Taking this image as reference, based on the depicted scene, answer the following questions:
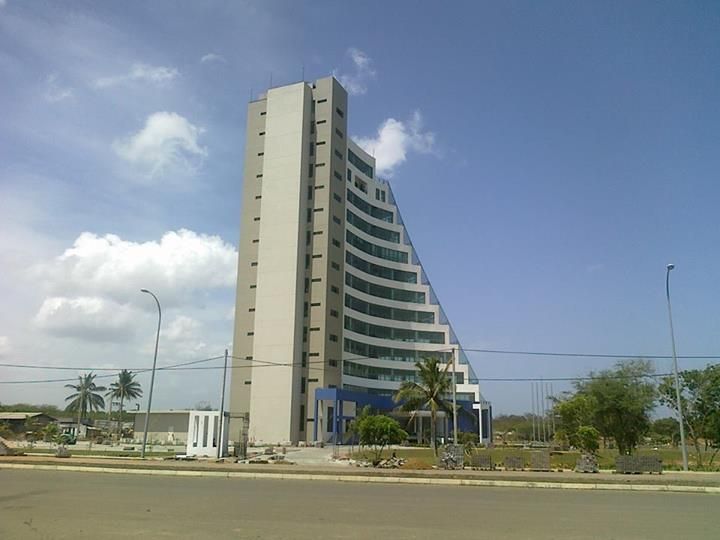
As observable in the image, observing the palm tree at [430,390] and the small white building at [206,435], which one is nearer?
the small white building at [206,435]

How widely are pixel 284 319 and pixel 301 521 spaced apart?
6385cm

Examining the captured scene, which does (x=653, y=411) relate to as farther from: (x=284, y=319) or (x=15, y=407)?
(x=15, y=407)

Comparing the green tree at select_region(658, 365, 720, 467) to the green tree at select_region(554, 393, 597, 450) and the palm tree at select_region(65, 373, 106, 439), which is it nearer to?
the green tree at select_region(554, 393, 597, 450)

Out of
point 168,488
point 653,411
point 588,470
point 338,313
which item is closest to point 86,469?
point 168,488

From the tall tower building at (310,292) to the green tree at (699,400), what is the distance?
33338 millimetres

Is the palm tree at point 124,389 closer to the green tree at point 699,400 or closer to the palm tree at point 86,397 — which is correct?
the palm tree at point 86,397

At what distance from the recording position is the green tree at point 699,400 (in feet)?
121

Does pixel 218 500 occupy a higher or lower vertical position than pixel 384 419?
lower

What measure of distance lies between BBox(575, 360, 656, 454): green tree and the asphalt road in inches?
939

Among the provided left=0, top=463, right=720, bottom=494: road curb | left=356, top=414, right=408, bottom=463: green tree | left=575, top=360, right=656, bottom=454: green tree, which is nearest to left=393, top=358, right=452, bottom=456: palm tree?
left=575, top=360, right=656, bottom=454: green tree

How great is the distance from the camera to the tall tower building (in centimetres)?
7488

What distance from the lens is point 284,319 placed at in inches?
2992

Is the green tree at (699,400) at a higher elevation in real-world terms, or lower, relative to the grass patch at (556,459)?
higher

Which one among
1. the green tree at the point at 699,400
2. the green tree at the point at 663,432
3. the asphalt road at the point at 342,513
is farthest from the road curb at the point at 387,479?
the green tree at the point at 663,432
